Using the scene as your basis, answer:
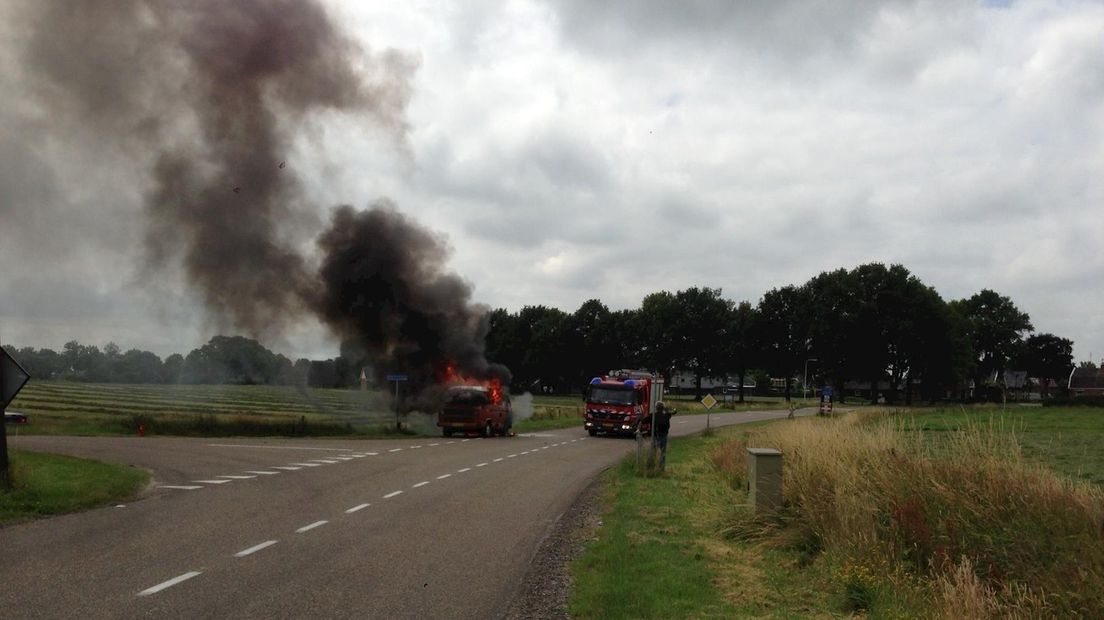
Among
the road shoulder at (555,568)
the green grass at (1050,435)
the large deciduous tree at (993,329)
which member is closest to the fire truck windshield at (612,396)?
the green grass at (1050,435)

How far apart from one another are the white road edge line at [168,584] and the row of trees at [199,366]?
3288cm

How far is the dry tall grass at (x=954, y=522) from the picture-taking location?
7031 millimetres

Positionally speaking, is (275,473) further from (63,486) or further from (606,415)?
(606,415)

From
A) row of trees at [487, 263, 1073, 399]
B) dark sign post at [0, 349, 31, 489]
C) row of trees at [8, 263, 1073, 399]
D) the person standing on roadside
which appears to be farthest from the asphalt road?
row of trees at [487, 263, 1073, 399]

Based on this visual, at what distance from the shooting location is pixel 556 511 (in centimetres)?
1409

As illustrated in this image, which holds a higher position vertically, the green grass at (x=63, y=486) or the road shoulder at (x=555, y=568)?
the green grass at (x=63, y=486)

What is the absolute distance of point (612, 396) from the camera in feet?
124

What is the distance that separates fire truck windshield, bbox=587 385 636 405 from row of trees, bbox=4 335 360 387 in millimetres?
14583

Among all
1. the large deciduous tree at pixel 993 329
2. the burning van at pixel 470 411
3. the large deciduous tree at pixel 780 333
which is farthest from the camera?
the large deciduous tree at pixel 993 329

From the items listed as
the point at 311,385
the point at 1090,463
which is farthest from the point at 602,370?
the point at 1090,463

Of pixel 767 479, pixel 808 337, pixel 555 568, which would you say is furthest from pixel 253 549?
pixel 808 337

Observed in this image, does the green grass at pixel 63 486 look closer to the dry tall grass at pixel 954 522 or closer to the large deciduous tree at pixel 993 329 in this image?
the dry tall grass at pixel 954 522

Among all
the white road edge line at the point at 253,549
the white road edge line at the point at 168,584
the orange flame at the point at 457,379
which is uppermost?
the orange flame at the point at 457,379

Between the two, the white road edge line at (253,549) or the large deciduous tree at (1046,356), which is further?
the large deciduous tree at (1046,356)
